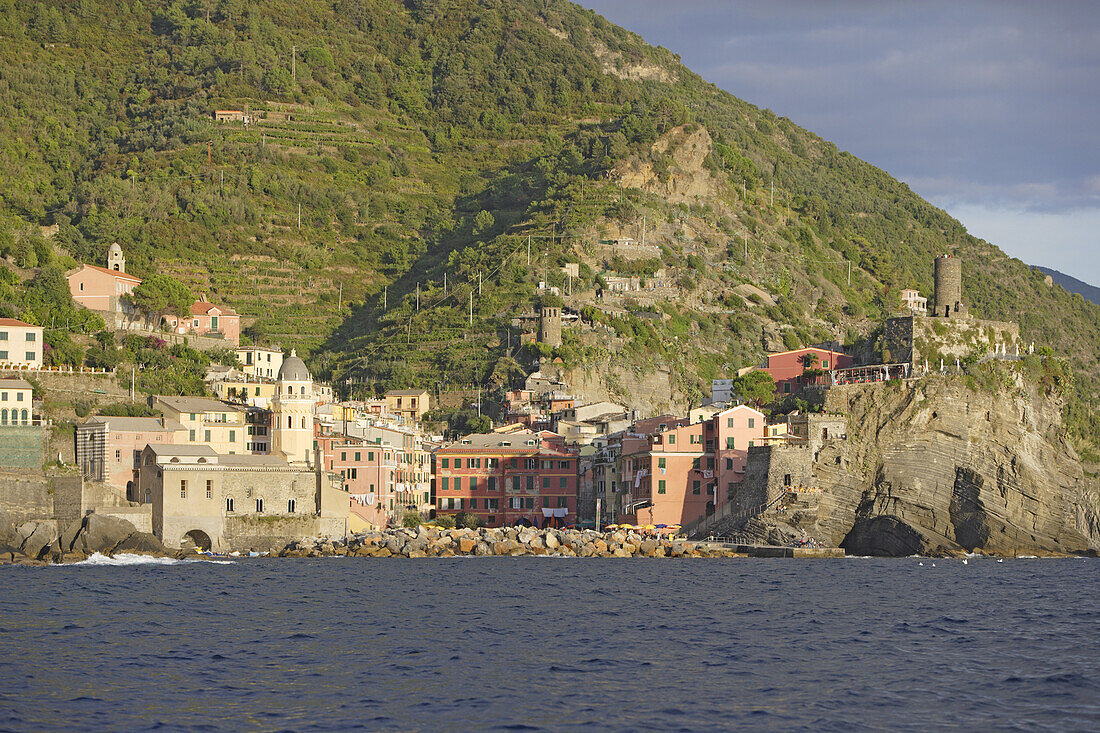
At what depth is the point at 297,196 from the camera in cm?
16025

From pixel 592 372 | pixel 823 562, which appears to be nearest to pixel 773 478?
pixel 823 562

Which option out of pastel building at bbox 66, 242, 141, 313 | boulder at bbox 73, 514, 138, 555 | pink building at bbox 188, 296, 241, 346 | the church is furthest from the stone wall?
pink building at bbox 188, 296, 241, 346

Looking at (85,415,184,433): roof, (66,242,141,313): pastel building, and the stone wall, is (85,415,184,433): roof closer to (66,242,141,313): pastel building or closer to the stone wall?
the stone wall

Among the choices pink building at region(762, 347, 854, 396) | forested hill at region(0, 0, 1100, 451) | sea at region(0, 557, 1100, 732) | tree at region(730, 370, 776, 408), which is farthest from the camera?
forested hill at region(0, 0, 1100, 451)

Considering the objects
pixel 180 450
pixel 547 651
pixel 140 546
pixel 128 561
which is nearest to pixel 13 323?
pixel 180 450

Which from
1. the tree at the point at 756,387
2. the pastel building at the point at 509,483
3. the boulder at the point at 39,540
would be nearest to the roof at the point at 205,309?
the pastel building at the point at 509,483

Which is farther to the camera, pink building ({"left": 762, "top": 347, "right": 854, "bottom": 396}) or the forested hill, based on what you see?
the forested hill

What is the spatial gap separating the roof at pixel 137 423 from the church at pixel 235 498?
1876 millimetres

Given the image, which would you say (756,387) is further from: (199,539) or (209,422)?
(199,539)

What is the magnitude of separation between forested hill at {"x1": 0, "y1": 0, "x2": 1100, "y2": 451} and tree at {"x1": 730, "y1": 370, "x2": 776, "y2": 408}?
19.5 m

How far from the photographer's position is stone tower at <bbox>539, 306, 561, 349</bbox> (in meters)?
118

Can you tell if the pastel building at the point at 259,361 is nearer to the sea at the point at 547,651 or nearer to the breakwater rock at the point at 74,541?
the breakwater rock at the point at 74,541

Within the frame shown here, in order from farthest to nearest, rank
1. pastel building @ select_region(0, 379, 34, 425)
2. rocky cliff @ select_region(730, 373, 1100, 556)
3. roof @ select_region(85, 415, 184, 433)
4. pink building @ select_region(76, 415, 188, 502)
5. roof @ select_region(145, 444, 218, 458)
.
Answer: pastel building @ select_region(0, 379, 34, 425) → roof @ select_region(85, 415, 184, 433) → pink building @ select_region(76, 415, 188, 502) → roof @ select_region(145, 444, 218, 458) → rocky cliff @ select_region(730, 373, 1100, 556)

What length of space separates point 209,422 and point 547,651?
53.2 metres
